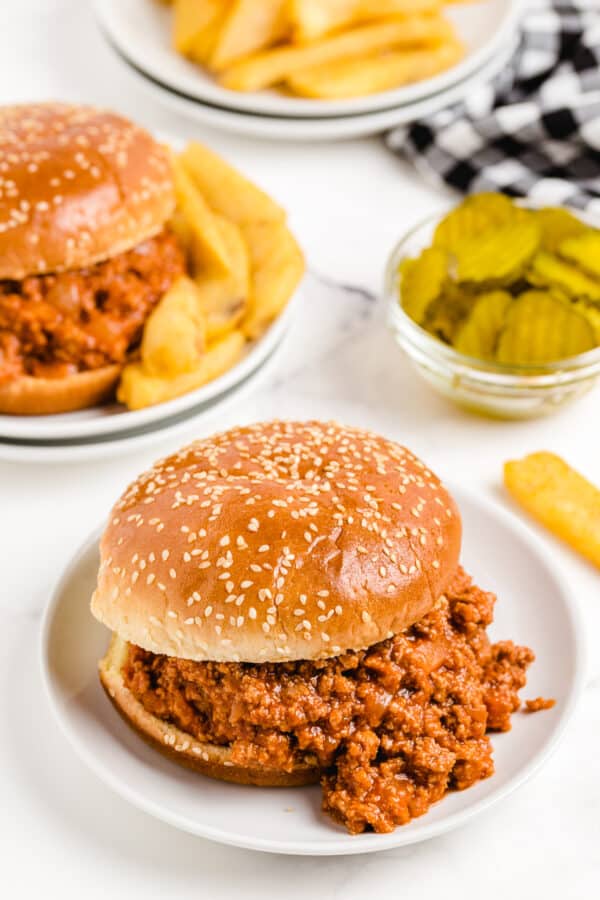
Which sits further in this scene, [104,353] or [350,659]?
[104,353]

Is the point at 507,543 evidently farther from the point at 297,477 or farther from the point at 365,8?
the point at 365,8

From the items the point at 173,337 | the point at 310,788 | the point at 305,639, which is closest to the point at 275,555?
the point at 305,639

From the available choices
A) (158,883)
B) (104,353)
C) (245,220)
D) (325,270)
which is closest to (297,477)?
(158,883)

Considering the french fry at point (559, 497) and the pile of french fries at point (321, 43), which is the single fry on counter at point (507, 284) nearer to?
the french fry at point (559, 497)

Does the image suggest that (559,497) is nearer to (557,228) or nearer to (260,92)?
(557,228)

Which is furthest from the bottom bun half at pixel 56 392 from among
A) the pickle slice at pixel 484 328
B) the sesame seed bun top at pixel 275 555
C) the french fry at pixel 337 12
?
the french fry at pixel 337 12

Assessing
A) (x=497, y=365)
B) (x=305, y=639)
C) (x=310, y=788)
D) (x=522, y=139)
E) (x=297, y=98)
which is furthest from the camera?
(x=297, y=98)

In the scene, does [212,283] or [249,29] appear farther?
[249,29]
